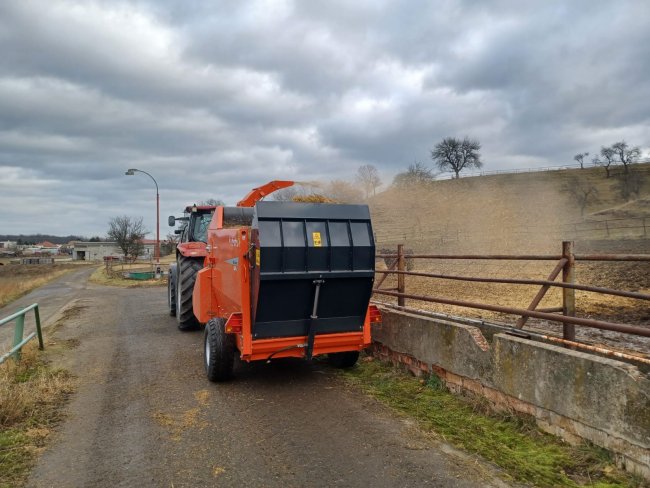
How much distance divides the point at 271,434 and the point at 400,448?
118cm

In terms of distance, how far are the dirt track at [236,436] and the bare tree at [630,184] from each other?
64518mm

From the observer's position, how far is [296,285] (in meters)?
5.29

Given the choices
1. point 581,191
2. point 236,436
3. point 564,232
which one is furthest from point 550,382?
point 581,191

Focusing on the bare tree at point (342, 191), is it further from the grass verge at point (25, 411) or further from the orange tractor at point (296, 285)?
the grass verge at point (25, 411)

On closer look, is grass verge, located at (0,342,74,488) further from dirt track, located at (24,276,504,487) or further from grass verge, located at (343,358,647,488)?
grass verge, located at (343,358,647,488)

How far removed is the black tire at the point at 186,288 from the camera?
372 inches

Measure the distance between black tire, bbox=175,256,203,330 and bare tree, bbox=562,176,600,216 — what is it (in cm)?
5246

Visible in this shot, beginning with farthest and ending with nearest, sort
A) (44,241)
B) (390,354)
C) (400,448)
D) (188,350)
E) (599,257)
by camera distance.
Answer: (44,241) < (188,350) < (390,354) < (599,257) < (400,448)

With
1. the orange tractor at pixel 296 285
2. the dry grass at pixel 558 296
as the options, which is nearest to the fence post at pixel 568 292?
the dry grass at pixel 558 296

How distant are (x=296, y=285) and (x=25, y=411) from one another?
9.91 ft

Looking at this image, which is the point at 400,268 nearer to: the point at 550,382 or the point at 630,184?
the point at 550,382

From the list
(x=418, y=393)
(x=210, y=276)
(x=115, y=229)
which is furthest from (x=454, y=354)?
(x=115, y=229)

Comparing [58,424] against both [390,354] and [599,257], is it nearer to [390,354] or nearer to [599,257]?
[390,354]

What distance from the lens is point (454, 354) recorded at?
5.20m
